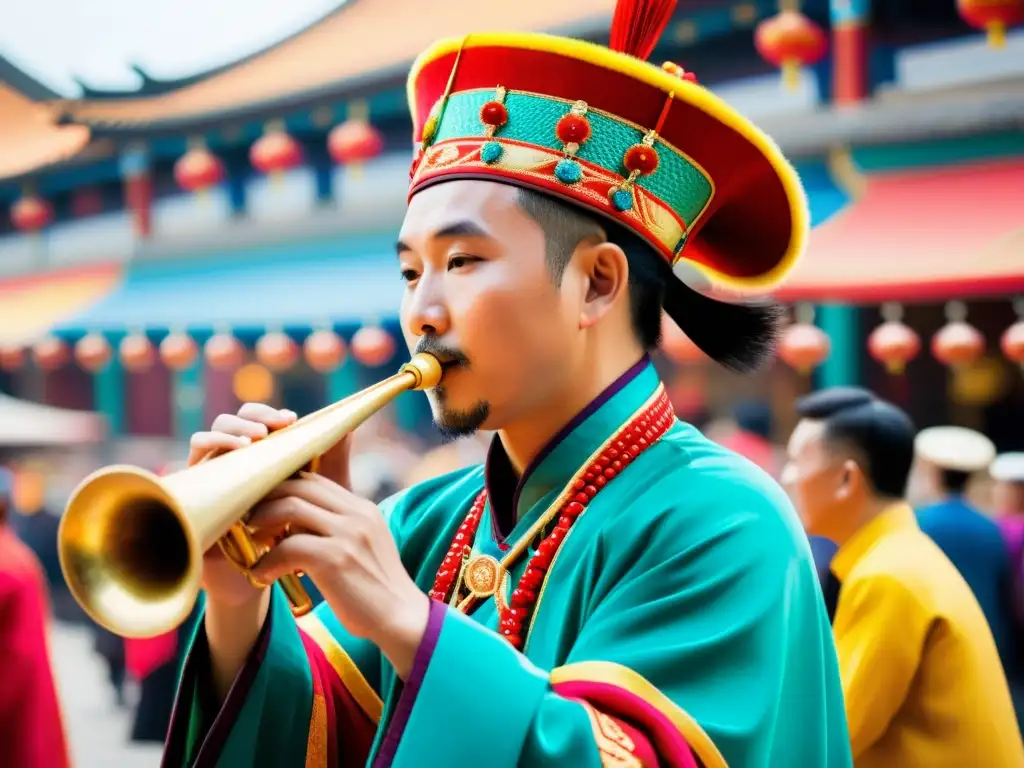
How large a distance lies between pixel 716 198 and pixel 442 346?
52 centimetres

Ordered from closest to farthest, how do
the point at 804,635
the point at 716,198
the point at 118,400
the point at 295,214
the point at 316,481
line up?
the point at 316,481, the point at 804,635, the point at 716,198, the point at 295,214, the point at 118,400

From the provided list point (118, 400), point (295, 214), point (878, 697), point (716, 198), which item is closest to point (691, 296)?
point (716, 198)

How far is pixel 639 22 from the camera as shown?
1666 millimetres

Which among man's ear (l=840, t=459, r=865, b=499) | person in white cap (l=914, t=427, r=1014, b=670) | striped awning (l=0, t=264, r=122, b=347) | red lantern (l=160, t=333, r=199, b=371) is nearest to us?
man's ear (l=840, t=459, r=865, b=499)

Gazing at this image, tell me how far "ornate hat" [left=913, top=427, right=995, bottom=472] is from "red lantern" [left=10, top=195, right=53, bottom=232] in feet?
38.9

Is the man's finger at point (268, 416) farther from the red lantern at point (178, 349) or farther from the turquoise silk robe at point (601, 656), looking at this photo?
the red lantern at point (178, 349)

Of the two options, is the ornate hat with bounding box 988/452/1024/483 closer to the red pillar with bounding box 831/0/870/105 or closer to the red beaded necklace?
the red pillar with bounding box 831/0/870/105

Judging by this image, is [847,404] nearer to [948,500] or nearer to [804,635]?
[948,500]

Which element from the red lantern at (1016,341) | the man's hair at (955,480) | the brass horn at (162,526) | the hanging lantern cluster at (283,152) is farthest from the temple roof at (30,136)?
the brass horn at (162,526)

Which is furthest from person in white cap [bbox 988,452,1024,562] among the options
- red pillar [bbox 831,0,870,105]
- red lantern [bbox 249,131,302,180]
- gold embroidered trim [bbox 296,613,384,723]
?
red lantern [bbox 249,131,302,180]

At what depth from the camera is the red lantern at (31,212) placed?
13586 millimetres

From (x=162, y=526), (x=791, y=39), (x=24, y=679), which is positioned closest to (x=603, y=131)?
(x=162, y=526)

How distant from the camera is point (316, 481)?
Answer: 1.28m

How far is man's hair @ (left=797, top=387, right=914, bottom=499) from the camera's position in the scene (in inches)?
118
